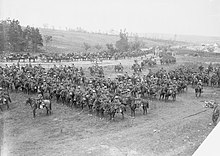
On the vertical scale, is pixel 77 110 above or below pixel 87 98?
below

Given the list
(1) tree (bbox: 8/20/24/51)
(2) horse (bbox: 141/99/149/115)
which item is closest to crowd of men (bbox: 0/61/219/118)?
(2) horse (bbox: 141/99/149/115)

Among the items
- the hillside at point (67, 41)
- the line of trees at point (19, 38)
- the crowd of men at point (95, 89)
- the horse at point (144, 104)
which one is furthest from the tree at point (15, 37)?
the horse at point (144, 104)

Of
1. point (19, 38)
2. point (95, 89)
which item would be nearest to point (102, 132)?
point (95, 89)

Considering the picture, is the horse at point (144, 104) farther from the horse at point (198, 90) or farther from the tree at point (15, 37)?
the tree at point (15, 37)

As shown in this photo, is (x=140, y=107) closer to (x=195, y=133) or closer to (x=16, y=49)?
(x=195, y=133)

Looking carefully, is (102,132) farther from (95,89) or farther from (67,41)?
(67,41)

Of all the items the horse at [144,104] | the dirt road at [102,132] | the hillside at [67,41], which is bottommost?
the dirt road at [102,132]

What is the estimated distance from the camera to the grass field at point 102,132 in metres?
11.3

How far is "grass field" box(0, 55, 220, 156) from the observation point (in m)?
11.3

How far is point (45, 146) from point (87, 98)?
5.73 metres

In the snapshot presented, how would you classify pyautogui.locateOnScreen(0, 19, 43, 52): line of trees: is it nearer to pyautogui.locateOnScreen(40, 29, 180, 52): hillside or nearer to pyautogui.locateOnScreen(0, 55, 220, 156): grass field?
pyautogui.locateOnScreen(40, 29, 180, 52): hillside

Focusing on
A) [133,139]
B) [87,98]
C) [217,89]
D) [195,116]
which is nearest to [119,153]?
[133,139]

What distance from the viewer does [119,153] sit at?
11.0 meters

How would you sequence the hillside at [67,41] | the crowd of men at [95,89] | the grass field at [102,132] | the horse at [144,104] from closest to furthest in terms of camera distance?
the grass field at [102,132] < the crowd of men at [95,89] < the horse at [144,104] < the hillside at [67,41]
